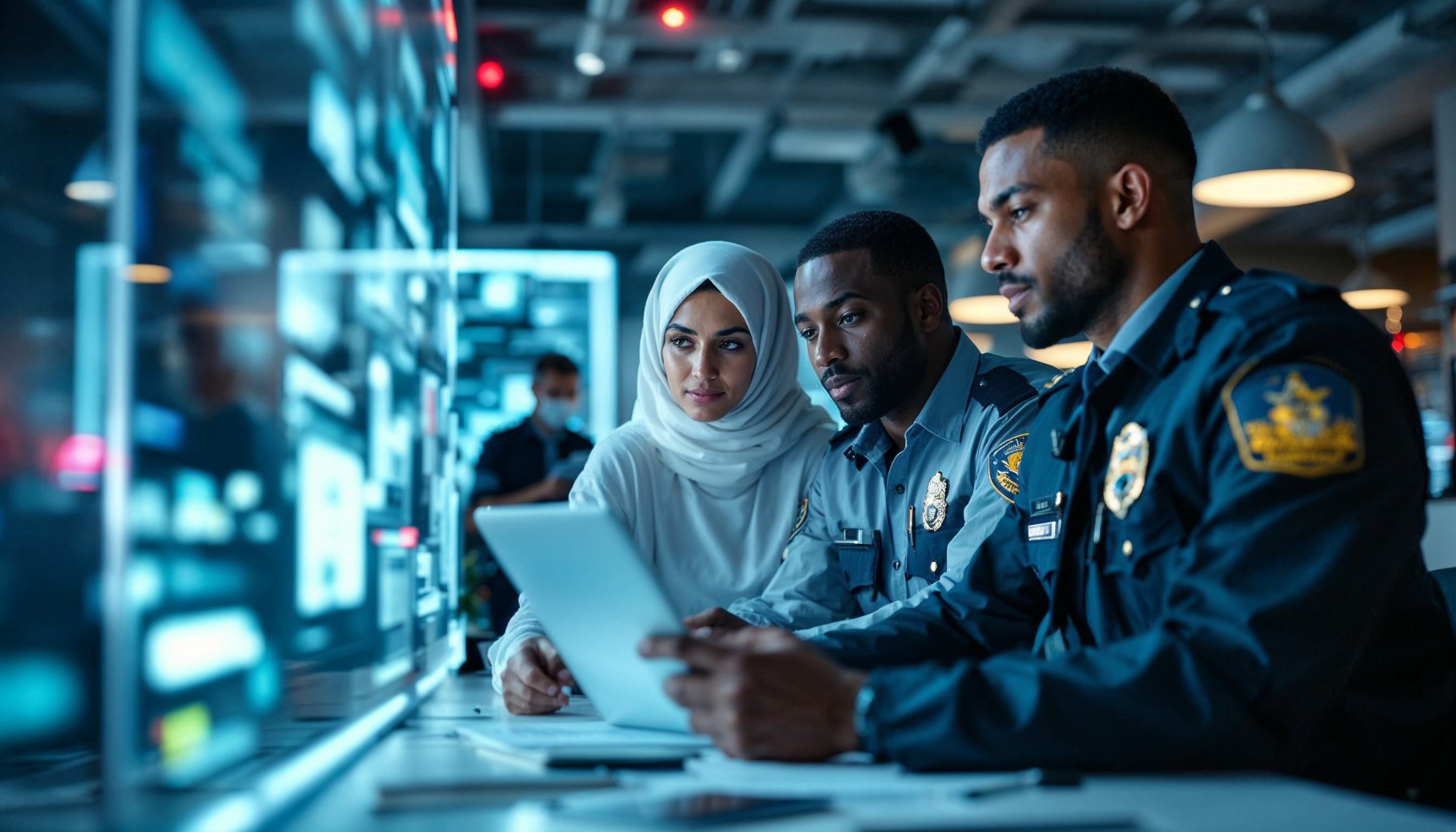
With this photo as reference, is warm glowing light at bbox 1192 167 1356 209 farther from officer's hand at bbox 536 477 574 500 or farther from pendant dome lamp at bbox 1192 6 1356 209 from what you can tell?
officer's hand at bbox 536 477 574 500

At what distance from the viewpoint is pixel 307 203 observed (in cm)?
103

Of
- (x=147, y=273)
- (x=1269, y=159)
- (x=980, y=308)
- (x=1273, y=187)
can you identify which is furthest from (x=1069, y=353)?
(x=147, y=273)

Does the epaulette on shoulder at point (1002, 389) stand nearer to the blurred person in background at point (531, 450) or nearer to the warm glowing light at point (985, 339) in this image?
the blurred person in background at point (531, 450)

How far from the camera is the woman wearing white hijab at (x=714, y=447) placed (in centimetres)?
189

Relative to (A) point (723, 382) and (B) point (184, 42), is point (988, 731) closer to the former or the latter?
(B) point (184, 42)

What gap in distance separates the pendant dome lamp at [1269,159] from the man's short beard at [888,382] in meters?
2.09

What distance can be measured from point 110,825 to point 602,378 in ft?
→ 20.4

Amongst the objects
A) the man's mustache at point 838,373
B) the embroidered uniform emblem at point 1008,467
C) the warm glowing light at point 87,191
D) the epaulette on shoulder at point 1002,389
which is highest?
the warm glowing light at point 87,191

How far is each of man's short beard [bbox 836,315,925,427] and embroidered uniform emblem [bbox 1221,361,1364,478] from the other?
927 millimetres

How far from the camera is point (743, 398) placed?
1.94m

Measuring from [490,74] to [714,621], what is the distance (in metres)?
4.56

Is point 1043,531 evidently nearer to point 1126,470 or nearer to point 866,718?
point 1126,470

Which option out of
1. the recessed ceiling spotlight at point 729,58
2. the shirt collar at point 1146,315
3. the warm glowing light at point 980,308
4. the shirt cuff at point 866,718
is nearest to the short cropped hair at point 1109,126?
the shirt collar at point 1146,315

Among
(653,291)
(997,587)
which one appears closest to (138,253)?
(997,587)
